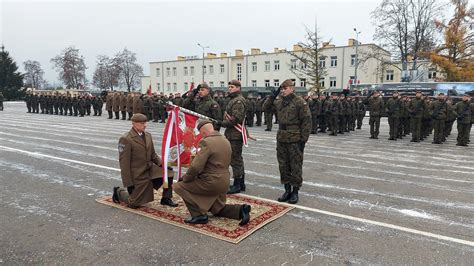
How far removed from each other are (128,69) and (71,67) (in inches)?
468

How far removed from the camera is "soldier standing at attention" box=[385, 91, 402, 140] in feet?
47.8

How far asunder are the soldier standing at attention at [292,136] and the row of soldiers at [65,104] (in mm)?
25164

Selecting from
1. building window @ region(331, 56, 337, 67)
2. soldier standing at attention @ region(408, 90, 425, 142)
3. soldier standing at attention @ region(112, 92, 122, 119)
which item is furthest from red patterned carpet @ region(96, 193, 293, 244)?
building window @ region(331, 56, 337, 67)

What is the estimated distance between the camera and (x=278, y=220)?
5.15 metres

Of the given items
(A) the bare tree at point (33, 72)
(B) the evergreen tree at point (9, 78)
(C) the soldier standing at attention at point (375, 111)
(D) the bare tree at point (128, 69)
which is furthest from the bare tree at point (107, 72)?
(C) the soldier standing at attention at point (375, 111)

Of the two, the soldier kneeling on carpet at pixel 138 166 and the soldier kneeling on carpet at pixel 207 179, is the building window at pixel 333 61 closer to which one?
the soldier kneeling on carpet at pixel 138 166

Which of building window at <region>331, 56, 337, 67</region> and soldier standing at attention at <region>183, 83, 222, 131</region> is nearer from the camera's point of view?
soldier standing at attention at <region>183, 83, 222, 131</region>

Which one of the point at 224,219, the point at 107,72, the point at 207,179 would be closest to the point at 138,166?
the point at 207,179

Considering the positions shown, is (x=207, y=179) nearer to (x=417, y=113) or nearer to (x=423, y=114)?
(x=417, y=113)

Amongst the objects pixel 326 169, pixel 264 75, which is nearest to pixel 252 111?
pixel 326 169

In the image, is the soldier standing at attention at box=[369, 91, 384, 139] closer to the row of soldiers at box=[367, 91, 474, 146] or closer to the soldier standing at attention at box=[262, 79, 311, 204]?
the row of soldiers at box=[367, 91, 474, 146]

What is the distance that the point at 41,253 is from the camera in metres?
4.07

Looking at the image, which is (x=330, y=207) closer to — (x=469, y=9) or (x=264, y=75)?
(x=469, y=9)

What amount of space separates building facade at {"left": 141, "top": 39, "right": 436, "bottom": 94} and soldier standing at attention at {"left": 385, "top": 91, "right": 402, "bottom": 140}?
30.8 meters
